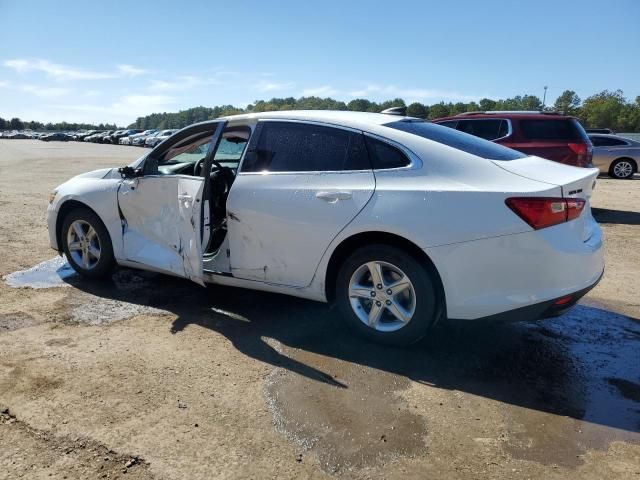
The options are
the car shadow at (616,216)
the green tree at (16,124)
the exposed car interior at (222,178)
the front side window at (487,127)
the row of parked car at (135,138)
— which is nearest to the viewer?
the exposed car interior at (222,178)

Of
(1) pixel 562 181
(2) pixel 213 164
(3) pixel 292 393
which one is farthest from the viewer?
(2) pixel 213 164

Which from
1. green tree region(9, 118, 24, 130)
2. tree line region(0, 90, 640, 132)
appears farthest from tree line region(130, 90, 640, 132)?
green tree region(9, 118, 24, 130)

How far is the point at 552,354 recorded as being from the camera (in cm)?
383

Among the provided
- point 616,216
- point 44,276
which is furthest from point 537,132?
point 44,276

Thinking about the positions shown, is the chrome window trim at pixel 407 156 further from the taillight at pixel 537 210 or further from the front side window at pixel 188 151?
the front side window at pixel 188 151

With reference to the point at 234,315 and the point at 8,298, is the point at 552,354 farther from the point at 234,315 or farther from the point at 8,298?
the point at 8,298

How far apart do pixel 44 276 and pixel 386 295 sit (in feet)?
12.6

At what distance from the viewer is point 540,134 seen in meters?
9.27

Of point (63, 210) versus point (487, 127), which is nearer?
point (63, 210)

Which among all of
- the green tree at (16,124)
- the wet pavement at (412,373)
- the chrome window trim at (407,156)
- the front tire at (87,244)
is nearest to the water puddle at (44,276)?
the front tire at (87,244)

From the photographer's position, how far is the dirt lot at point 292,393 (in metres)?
2.57

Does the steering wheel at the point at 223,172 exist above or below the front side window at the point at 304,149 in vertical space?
below

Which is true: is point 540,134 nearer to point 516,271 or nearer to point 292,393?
point 516,271

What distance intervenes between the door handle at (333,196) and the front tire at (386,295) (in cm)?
39
